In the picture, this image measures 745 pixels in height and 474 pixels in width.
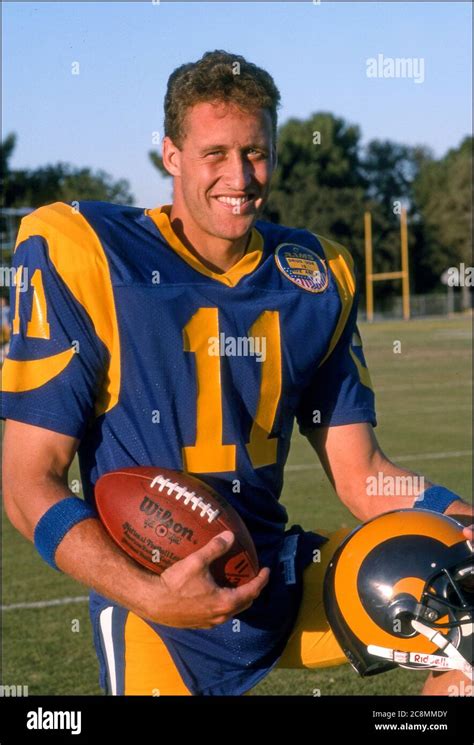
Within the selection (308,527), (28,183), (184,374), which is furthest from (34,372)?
(28,183)

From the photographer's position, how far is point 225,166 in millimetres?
2797

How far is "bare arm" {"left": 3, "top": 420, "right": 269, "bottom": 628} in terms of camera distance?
233 centimetres

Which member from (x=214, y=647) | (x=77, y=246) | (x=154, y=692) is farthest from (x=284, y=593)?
(x=77, y=246)

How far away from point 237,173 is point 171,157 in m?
0.26

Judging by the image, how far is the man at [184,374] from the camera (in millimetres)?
2629

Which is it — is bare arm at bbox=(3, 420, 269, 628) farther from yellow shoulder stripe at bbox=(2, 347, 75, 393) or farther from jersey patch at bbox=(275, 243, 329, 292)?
jersey patch at bbox=(275, 243, 329, 292)

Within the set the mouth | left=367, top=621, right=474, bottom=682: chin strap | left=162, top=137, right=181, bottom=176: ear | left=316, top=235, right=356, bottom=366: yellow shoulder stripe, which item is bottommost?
left=367, top=621, right=474, bottom=682: chin strap

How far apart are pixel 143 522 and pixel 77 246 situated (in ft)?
2.34

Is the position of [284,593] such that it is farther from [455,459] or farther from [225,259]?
[455,459]

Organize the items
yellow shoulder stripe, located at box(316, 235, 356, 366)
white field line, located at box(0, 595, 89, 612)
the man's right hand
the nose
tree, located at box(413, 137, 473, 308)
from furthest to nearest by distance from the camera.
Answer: tree, located at box(413, 137, 473, 308) → white field line, located at box(0, 595, 89, 612) → yellow shoulder stripe, located at box(316, 235, 356, 366) → the nose → the man's right hand

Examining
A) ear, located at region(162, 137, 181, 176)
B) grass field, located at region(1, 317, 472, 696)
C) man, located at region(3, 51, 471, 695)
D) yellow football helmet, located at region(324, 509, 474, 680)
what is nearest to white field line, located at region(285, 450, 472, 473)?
grass field, located at region(1, 317, 472, 696)

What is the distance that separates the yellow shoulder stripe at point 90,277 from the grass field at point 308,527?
6.92 ft
